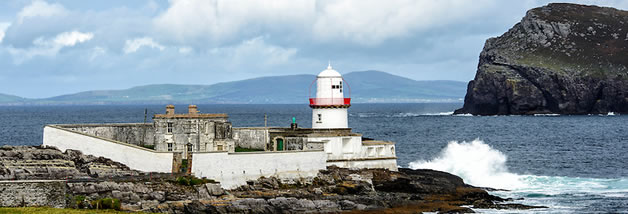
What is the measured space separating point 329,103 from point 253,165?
8.98 m

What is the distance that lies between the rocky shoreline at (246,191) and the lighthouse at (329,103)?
4.08 m

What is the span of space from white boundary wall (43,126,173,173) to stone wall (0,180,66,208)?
7114 millimetres

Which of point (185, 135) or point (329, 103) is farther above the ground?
point (329, 103)

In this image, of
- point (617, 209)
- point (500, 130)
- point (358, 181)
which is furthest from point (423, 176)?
point (500, 130)

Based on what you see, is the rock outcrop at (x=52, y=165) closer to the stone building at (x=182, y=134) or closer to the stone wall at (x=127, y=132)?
the stone building at (x=182, y=134)

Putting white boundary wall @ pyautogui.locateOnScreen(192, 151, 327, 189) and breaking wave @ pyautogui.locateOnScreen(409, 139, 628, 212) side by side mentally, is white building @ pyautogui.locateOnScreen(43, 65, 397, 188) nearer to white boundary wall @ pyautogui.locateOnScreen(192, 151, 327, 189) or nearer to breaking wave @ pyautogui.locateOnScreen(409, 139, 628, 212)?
white boundary wall @ pyautogui.locateOnScreen(192, 151, 327, 189)

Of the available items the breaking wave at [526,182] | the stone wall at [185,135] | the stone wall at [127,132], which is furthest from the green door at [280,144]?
the breaking wave at [526,182]

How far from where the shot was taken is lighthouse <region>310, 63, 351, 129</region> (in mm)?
53406

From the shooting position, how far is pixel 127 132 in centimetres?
5384

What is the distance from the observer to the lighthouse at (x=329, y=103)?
53406 millimetres

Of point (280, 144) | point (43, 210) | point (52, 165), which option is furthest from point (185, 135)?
point (43, 210)

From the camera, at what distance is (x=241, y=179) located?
45.7 meters

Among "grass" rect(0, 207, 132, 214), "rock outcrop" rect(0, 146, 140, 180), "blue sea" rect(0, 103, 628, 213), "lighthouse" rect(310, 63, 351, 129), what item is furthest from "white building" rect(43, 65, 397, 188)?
"blue sea" rect(0, 103, 628, 213)

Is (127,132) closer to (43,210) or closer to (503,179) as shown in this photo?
(43,210)
